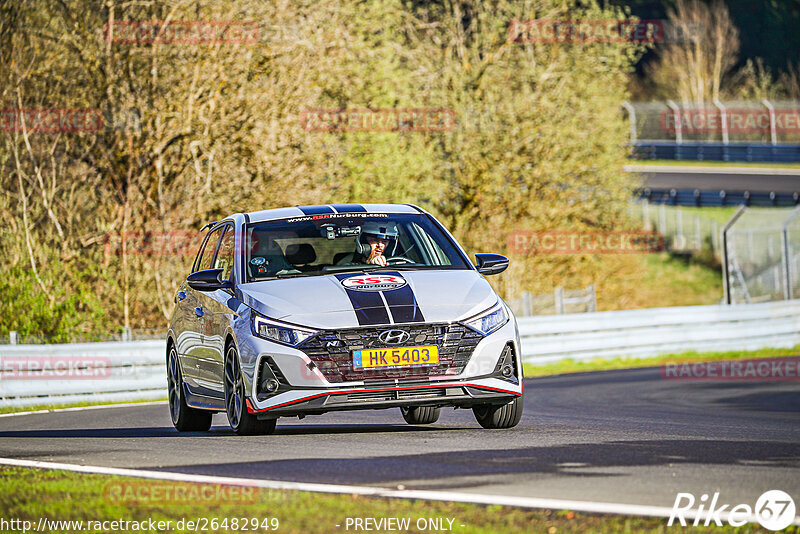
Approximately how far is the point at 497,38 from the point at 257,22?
31.2 ft

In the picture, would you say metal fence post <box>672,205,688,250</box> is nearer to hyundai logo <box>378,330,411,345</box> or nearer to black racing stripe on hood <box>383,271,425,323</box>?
black racing stripe on hood <box>383,271,425,323</box>

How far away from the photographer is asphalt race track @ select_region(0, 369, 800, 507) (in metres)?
6.93

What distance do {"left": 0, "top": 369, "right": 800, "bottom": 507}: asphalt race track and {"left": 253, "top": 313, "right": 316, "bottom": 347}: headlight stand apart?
0.73m

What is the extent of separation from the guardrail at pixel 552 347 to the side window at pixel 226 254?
22.5 ft

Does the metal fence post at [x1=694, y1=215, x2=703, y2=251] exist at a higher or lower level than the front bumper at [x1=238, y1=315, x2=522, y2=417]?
lower

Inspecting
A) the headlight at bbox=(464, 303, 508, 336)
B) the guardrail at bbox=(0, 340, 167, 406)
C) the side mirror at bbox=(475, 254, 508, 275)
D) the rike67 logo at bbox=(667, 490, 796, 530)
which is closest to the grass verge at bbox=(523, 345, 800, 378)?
the guardrail at bbox=(0, 340, 167, 406)

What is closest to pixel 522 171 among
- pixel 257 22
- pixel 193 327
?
pixel 257 22

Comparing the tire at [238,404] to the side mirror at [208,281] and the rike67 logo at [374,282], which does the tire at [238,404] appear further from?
the rike67 logo at [374,282]

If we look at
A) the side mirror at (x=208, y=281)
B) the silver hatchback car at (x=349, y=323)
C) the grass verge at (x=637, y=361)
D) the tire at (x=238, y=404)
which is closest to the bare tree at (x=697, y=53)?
the grass verge at (x=637, y=361)

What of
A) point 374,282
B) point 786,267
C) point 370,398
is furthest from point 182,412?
point 786,267

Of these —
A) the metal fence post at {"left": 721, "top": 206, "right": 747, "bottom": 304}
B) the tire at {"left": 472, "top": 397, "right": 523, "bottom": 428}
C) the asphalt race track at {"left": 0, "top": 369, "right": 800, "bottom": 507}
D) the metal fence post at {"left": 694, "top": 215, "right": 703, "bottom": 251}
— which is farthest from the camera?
the metal fence post at {"left": 694, "top": 215, "right": 703, "bottom": 251}

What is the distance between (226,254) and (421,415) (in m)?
2.26

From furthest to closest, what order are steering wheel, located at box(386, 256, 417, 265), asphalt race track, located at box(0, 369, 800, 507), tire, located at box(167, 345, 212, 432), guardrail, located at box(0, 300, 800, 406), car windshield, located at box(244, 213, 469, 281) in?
guardrail, located at box(0, 300, 800, 406), tire, located at box(167, 345, 212, 432), steering wheel, located at box(386, 256, 417, 265), car windshield, located at box(244, 213, 469, 281), asphalt race track, located at box(0, 369, 800, 507)

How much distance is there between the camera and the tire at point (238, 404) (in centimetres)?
980
